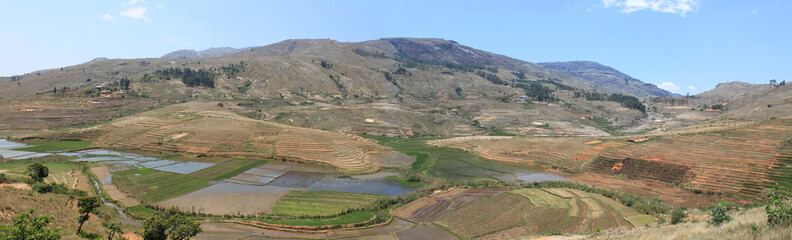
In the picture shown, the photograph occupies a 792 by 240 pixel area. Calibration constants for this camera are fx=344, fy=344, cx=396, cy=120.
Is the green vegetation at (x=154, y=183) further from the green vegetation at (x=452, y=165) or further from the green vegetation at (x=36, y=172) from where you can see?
the green vegetation at (x=452, y=165)

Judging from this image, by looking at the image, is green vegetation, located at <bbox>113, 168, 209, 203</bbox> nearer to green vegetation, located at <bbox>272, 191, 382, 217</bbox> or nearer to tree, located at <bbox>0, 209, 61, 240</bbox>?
green vegetation, located at <bbox>272, 191, 382, 217</bbox>

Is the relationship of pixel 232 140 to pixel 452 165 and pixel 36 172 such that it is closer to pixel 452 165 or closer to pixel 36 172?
pixel 36 172

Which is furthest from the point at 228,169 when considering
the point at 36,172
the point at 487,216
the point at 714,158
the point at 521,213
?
the point at 714,158

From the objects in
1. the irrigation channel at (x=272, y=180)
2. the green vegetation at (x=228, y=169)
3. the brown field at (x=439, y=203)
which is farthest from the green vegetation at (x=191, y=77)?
the brown field at (x=439, y=203)

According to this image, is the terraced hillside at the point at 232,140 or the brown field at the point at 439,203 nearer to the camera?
the brown field at the point at 439,203

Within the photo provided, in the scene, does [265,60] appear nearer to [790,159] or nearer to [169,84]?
[169,84]
